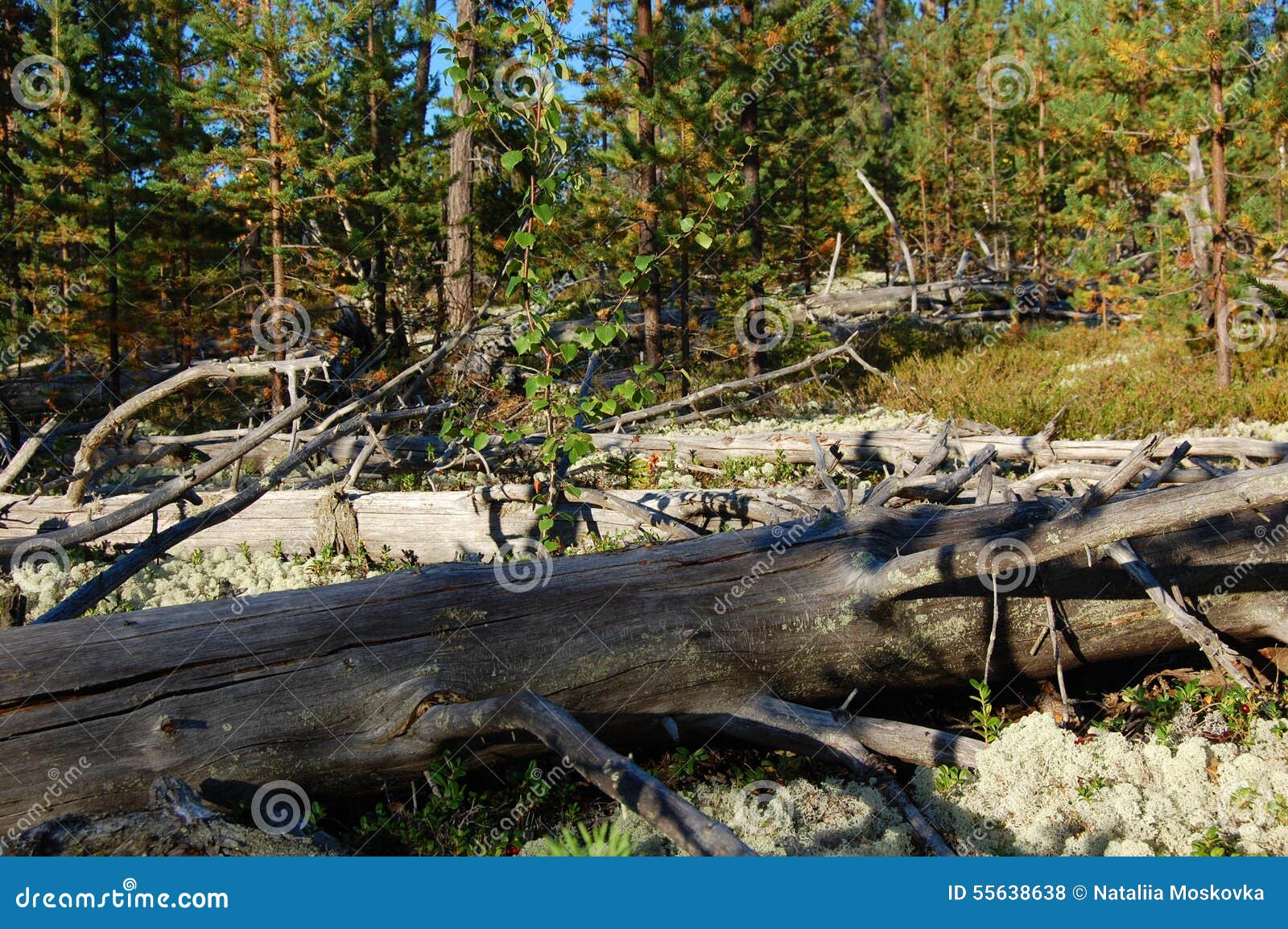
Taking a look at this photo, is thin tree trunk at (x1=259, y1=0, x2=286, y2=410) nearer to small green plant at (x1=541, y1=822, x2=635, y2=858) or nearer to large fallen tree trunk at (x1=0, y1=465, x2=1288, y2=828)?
large fallen tree trunk at (x1=0, y1=465, x2=1288, y2=828)

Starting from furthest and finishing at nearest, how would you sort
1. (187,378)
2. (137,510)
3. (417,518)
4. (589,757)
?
(417,518) → (187,378) → (137,510) → (589,757)

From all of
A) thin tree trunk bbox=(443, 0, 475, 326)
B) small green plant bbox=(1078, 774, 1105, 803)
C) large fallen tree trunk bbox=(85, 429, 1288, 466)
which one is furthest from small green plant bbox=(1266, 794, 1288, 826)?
thin tree trunk bbox=(443, 0, 475, 326)

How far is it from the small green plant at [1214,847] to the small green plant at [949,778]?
2.59 ft

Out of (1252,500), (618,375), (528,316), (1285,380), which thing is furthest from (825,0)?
(1252,500)

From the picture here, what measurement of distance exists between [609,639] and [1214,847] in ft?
7.46

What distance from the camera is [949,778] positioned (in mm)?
3410

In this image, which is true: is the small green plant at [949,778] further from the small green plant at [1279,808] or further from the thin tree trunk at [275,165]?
the thin tree trunk at [275,165]

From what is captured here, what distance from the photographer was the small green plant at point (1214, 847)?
287 centimetres

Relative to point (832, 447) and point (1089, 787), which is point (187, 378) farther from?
point (1089, 787)

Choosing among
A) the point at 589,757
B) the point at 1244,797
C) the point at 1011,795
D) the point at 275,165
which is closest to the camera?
the point at 589,757

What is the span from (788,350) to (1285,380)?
6369 millimetres

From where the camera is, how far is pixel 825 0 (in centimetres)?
1045

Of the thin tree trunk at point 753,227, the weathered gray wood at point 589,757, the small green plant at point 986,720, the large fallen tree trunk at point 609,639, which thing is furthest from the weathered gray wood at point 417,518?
the thin tree trunk at point 753,227

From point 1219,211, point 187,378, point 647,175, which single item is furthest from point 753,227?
point 187,378
